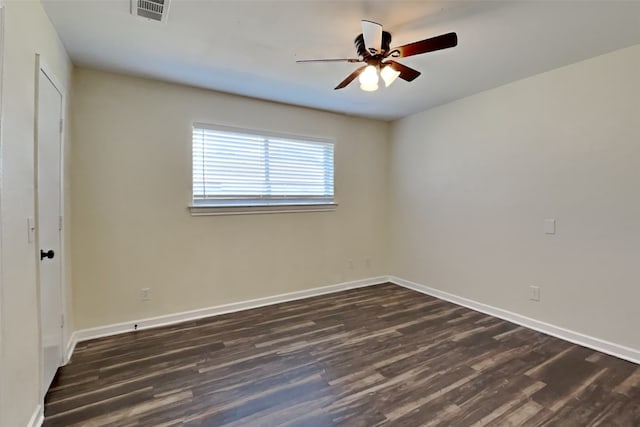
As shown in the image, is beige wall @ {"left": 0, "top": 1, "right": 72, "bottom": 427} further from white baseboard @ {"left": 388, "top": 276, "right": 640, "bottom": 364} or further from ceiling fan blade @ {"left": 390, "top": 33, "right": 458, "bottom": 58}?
white baseboard @ {"left": 388, "top": 276, "right": 640, "bottom": 364}

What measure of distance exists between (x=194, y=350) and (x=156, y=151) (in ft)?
6.35

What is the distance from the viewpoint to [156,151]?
3.17 m

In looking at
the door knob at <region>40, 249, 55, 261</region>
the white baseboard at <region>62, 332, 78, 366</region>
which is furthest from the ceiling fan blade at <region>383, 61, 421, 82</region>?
the white baseboard at <region>62, 332, 78, 366</region>

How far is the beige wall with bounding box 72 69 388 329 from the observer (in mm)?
2902

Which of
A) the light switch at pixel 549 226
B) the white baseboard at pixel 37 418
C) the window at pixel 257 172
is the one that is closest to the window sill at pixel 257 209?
the window at pixel 257 172

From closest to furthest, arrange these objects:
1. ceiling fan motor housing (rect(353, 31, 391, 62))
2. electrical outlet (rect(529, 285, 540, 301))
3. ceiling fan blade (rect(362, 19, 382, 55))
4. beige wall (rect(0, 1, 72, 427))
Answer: beige wall (rect(0, 1, 72, 427))
ceiling fan blade (rect(362, 19, 382, 55))
ceiling fan motor housing (rect(353, 31, 391, 62))
electrical outlet (rect(529, 285, 540, 301))

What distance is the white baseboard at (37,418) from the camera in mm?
1707

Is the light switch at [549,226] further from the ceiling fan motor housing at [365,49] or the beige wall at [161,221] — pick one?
the beige wall at [161,221]

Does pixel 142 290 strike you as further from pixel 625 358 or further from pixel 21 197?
pixel 625 358

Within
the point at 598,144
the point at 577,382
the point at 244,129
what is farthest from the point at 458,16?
the point at 577,382

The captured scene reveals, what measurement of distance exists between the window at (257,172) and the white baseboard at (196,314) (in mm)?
1079

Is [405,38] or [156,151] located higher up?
[405,38]

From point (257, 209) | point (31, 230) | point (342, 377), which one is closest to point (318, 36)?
point (257, 209)

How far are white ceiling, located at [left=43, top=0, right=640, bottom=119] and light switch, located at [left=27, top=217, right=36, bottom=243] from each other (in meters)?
1.32
